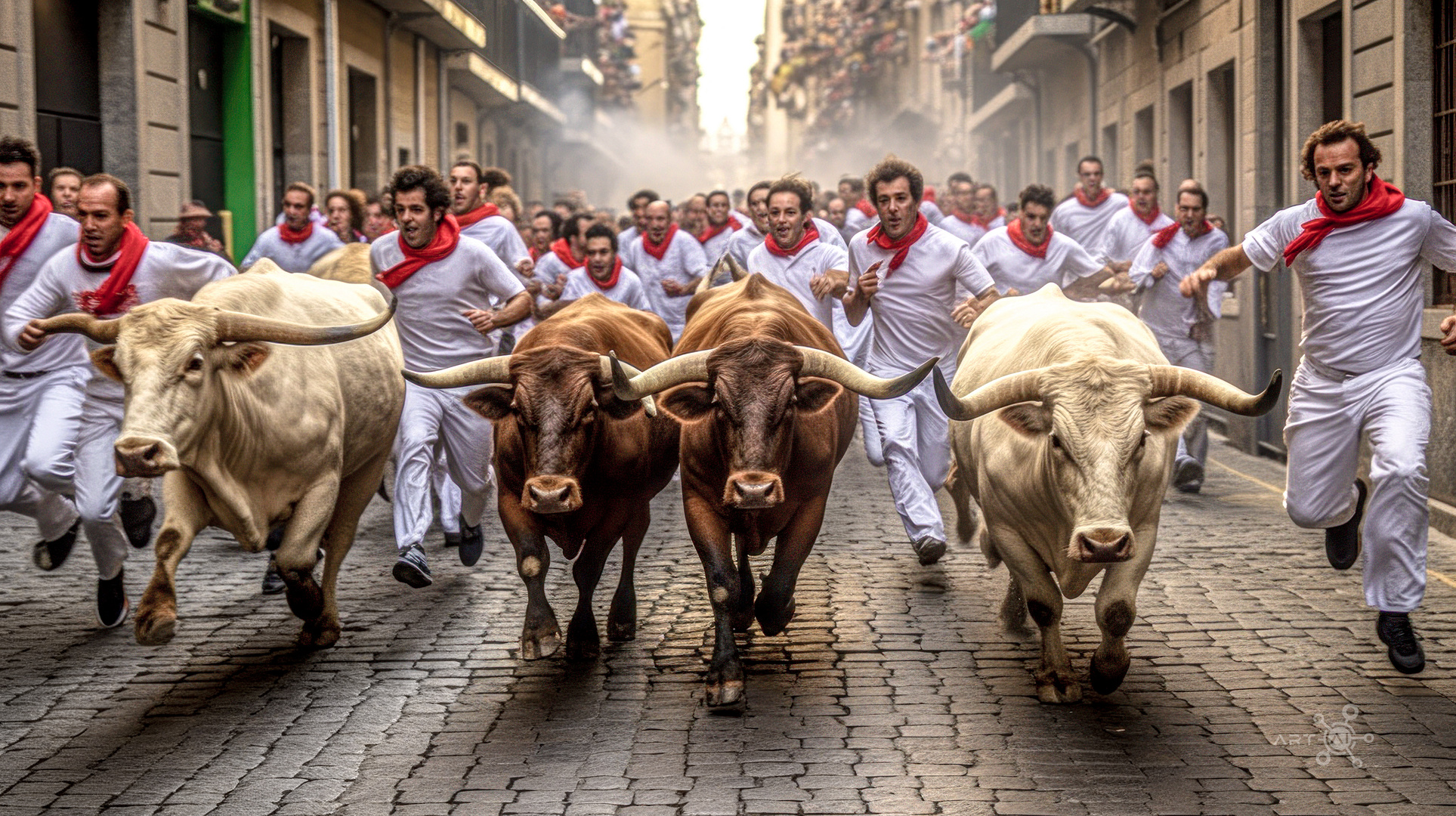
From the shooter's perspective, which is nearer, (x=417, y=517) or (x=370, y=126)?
(x=417, y=517)

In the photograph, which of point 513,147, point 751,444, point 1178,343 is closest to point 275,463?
point 751,444

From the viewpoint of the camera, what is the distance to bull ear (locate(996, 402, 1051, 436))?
245 inches

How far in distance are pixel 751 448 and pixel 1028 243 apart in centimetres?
652

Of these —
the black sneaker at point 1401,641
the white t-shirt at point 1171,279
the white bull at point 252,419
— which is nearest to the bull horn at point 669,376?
the white bull at point 252,419

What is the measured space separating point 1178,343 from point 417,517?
643 centimetres

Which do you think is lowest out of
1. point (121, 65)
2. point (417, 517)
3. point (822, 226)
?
point (417, 517)

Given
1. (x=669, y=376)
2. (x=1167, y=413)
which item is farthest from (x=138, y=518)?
(x=1167, y=413)

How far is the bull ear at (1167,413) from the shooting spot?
20.2 feet

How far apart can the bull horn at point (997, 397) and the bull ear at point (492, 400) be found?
168 cm

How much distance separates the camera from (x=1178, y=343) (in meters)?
12.8

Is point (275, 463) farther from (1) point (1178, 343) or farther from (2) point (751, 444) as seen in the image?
(1) point (1178, 343)

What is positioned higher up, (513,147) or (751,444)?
(513,147)

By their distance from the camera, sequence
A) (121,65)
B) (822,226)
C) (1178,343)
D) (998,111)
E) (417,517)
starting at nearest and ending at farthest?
1. (417,517)
2. (822,226)
3. (1178,343)
4. (121,65)
5. (998,111)

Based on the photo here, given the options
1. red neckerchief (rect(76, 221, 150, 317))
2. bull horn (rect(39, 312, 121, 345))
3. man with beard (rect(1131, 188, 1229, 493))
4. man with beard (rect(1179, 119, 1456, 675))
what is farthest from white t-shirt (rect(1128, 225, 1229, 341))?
bull horn (rect(39, 312, 121, 345))
